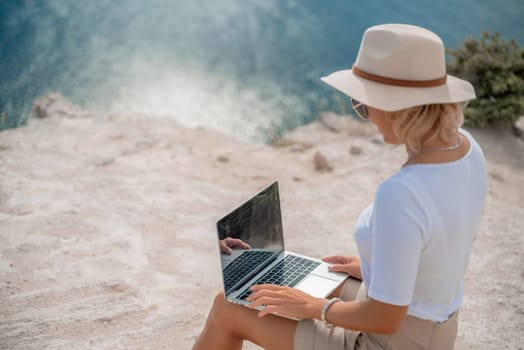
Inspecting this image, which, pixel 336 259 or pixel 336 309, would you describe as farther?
pixel 336 259

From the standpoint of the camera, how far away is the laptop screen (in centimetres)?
211

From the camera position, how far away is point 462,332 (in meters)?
3.10

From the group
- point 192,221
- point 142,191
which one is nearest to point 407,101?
point 192,221

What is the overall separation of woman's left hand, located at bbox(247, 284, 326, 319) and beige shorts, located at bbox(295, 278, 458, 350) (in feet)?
0.34

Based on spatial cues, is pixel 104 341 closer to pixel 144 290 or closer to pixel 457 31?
pixel 144 290

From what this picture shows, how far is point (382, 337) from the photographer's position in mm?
1872

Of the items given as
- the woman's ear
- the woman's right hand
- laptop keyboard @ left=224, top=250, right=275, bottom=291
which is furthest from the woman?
the woman's right hand

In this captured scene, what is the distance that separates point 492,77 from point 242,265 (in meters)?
4.65

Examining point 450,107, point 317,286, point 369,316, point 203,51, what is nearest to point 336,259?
point 317,286

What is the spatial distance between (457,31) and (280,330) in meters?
9.54

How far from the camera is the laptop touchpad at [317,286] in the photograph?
215 cm

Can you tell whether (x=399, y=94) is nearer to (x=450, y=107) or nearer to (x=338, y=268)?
(x=450, y=107)

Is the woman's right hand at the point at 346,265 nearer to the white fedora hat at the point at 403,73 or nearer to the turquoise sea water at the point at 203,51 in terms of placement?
the white fedora hat at the point at 403,73

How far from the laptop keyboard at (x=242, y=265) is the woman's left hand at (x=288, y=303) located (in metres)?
0.19
